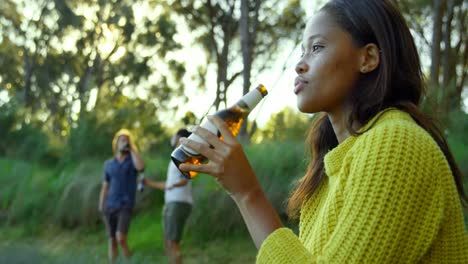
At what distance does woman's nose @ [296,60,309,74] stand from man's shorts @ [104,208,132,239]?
6.53 m

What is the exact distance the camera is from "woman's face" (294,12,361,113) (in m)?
1.47

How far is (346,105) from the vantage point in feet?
4.95

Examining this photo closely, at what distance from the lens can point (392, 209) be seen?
46.3 inches

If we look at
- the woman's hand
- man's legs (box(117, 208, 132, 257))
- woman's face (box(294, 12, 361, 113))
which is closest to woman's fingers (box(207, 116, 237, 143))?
the woman's hand

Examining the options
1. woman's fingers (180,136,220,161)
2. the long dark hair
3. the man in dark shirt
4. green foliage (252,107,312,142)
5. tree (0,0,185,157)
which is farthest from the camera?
tree (0,0,185,157)

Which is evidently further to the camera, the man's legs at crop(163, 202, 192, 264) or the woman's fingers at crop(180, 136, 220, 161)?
the man's legs at crop(163, 202, 192, 264)

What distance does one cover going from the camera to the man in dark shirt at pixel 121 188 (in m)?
7.84

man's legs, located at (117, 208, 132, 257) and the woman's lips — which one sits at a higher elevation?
man's legs, located at (117, 208, 132, 257)

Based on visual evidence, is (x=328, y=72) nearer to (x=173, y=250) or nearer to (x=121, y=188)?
(x=173, y=250)

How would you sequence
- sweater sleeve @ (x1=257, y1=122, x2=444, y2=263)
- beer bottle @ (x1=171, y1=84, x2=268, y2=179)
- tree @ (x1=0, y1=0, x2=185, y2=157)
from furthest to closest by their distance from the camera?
1. tree @ (x1=0, y1=0, x2=185, y2=157)
2. beer bottle @ (x1=171, y1=84, x2=268, y2=179)
3. sweater sleeve @ (x1=257, y1=122, x2=444, y2=263)

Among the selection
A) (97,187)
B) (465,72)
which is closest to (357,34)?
(97,187)

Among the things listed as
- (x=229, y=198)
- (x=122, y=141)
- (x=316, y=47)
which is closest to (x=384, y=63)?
(x=316, y=47)

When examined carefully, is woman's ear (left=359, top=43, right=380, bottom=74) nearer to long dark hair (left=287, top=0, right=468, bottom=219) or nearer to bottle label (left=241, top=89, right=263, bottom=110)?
long dark hair (left=287, top=0, right=468, bottom=219)

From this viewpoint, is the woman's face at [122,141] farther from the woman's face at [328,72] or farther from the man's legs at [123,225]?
the woman's face at [328,72]
